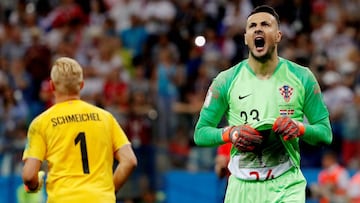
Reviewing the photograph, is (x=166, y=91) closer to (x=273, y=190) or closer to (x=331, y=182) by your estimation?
(x=331, y=182)

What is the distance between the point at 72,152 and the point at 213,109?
1.19 metres

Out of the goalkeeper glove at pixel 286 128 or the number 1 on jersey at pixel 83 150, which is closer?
the goalkeeper glove at pixel 286 128

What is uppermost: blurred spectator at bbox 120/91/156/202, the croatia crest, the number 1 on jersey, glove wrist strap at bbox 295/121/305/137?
the croatia crest

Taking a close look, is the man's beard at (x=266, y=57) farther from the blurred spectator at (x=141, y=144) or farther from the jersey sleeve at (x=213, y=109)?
the blurred spectator at (x=141, y=144)

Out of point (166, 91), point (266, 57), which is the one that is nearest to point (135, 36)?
point (166, 91)

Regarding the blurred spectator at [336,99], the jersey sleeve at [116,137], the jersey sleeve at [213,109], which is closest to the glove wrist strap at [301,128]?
the jersey sleeve at [213,109]

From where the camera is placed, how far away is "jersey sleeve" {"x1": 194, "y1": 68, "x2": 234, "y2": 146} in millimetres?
7910

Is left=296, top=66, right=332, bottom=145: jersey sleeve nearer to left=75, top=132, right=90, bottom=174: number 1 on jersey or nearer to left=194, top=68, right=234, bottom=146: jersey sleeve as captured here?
left=194, top=68, right=234, bottom=146: jersey sleeve

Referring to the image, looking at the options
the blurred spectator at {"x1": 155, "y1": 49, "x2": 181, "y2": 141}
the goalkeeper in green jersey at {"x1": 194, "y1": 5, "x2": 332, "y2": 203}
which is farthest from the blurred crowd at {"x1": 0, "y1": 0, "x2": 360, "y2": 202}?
the goalkeeper in green jersey at {"x1": 194, "y1": 5, "x2": 332, "y2": 203}

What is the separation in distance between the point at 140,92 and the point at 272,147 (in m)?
9.53

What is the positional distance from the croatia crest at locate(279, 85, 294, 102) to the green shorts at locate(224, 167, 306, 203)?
0.53m

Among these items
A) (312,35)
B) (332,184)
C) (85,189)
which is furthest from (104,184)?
(312,35)

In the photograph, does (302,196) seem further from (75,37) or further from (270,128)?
(75,37)

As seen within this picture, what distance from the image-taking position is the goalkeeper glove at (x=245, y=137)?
7445 mm
